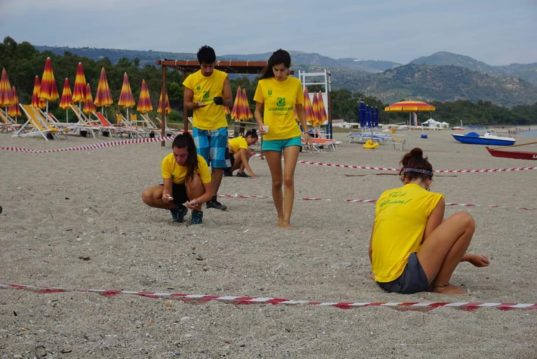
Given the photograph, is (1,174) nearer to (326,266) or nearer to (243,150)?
(243,150)

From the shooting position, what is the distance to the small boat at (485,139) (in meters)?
32.7

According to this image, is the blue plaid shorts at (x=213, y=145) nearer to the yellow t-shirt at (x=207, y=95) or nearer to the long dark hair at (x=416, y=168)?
the yellow t-shirt at (x=207, y=95)

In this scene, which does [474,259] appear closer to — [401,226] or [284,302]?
[401,226]

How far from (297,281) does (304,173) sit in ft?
29.2

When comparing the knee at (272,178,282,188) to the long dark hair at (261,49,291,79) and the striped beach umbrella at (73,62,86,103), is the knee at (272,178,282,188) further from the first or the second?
the striped beach umbrella at (73,62,86,103)

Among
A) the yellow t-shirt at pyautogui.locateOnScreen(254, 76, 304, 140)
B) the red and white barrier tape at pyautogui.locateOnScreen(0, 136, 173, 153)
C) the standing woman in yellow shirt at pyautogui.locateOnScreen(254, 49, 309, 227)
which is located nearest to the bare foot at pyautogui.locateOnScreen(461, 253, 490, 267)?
the standing woman in yellow shirt at pyautogui.locateOnScreen(254, 49, 309, 227)

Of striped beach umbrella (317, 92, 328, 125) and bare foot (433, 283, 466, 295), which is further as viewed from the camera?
striped beach umbrella (317, 92, 328, 125)

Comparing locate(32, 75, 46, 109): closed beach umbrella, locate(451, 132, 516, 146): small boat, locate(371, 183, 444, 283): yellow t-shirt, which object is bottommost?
locate(451, 132, 516, 146): small boat

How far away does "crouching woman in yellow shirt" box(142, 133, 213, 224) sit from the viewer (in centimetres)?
660

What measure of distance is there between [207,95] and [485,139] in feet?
91.6

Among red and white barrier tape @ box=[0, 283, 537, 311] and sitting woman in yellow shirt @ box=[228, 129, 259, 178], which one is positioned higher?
sitting woman in yellow shirt @ box=[228, 129, 259, 178]

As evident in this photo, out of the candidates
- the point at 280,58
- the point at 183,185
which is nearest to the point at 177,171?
the point at 183,185

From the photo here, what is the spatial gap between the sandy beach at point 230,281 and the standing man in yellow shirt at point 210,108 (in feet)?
2.07

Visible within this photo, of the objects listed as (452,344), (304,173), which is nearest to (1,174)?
(304,173)
